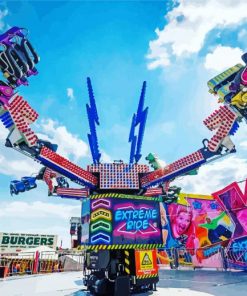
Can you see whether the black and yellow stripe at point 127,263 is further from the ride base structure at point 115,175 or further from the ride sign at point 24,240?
the ride sign at point 24,240

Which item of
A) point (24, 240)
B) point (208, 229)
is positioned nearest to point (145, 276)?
point (208, 229)

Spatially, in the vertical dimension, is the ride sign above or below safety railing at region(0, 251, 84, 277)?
above

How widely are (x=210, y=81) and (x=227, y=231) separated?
12.0 meters

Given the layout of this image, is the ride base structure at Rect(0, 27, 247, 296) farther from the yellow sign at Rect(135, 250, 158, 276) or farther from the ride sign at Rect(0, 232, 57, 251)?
the ride sign at Rect(0, 232, 57, 251)

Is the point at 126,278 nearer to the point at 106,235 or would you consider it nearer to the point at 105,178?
the point at 106,235

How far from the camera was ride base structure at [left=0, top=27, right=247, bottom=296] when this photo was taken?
28.2ft

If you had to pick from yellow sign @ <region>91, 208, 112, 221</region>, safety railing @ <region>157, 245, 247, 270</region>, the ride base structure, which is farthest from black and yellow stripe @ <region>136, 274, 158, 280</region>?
safety railing @ <region>157, 245, 247, 270</region>

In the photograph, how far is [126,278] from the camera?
7883mm

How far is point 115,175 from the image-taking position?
10477 millimetres

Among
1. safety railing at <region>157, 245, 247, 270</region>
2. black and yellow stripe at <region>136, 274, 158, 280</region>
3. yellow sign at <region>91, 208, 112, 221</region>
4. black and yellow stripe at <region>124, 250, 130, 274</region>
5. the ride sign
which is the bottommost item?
black and yellow stripe at <region>136, 274, 158, 280</region>

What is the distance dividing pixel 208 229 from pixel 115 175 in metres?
13.1

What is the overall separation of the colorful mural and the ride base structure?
684 cm

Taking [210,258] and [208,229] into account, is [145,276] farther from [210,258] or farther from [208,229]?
[208,229]

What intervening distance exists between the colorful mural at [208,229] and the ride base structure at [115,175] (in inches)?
269
